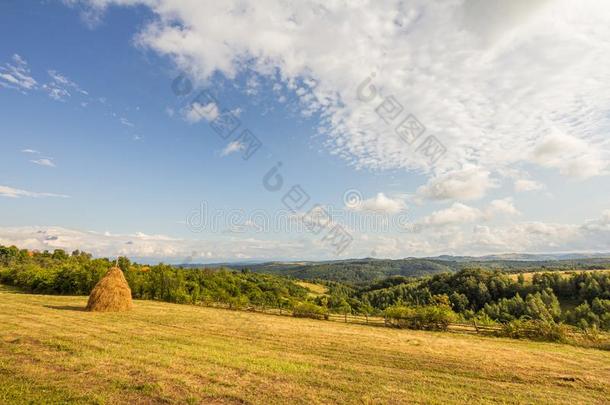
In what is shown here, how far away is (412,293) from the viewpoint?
104m

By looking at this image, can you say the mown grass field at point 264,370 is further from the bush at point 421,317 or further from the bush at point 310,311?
the bush at point 310,311

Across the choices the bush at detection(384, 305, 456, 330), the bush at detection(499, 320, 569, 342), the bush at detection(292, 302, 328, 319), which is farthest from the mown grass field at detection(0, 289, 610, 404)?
the bush at detection(292, 302, 328, 319)

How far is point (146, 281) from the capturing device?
52250 millimetres

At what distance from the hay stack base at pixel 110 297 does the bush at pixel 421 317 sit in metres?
26.3

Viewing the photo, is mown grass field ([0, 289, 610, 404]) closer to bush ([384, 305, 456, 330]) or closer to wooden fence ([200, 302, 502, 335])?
wooden fence ([200, 302, 502, 335])

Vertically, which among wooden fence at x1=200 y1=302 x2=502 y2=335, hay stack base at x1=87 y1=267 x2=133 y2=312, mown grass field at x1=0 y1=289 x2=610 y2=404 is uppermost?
hay stack base at x1=87 y1=267 x2=133 y2=312

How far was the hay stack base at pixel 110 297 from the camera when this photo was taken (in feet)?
96.0

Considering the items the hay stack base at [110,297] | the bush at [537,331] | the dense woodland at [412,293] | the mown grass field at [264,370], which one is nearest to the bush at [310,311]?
the dense woodland at [412,293]

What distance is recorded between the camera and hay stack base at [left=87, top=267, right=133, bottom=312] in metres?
29.3

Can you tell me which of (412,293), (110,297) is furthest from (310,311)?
(412,293)

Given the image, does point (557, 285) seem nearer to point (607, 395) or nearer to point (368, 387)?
point (607, 395)

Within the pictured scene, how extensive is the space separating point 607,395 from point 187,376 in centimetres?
1482

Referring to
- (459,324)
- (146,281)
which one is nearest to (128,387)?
(459,324)

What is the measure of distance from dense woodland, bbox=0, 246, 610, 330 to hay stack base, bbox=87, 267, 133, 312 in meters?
16.2
